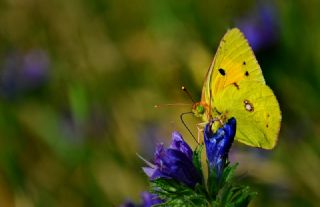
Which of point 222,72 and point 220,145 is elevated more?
point 222,72

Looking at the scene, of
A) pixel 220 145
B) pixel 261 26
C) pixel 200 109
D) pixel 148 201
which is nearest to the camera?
pixel 220 145

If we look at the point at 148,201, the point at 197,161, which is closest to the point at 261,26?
the point at 148,201

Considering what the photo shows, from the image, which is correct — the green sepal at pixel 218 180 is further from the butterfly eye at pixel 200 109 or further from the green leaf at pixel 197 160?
the butterfly eye at pixel 200 109

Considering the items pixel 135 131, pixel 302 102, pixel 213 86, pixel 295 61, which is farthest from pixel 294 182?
pixel 213 86

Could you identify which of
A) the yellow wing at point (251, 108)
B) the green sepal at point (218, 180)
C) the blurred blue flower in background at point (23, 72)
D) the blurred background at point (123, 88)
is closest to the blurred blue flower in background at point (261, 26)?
the blurred background at point (123, 88)

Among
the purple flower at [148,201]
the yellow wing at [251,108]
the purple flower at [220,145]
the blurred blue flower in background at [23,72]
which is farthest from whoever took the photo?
the blurred blue flower in background at [23,72]

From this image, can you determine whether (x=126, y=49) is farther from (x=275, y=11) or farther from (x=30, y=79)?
(x=275, y=11)

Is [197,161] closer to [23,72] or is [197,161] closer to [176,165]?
[176,165]
